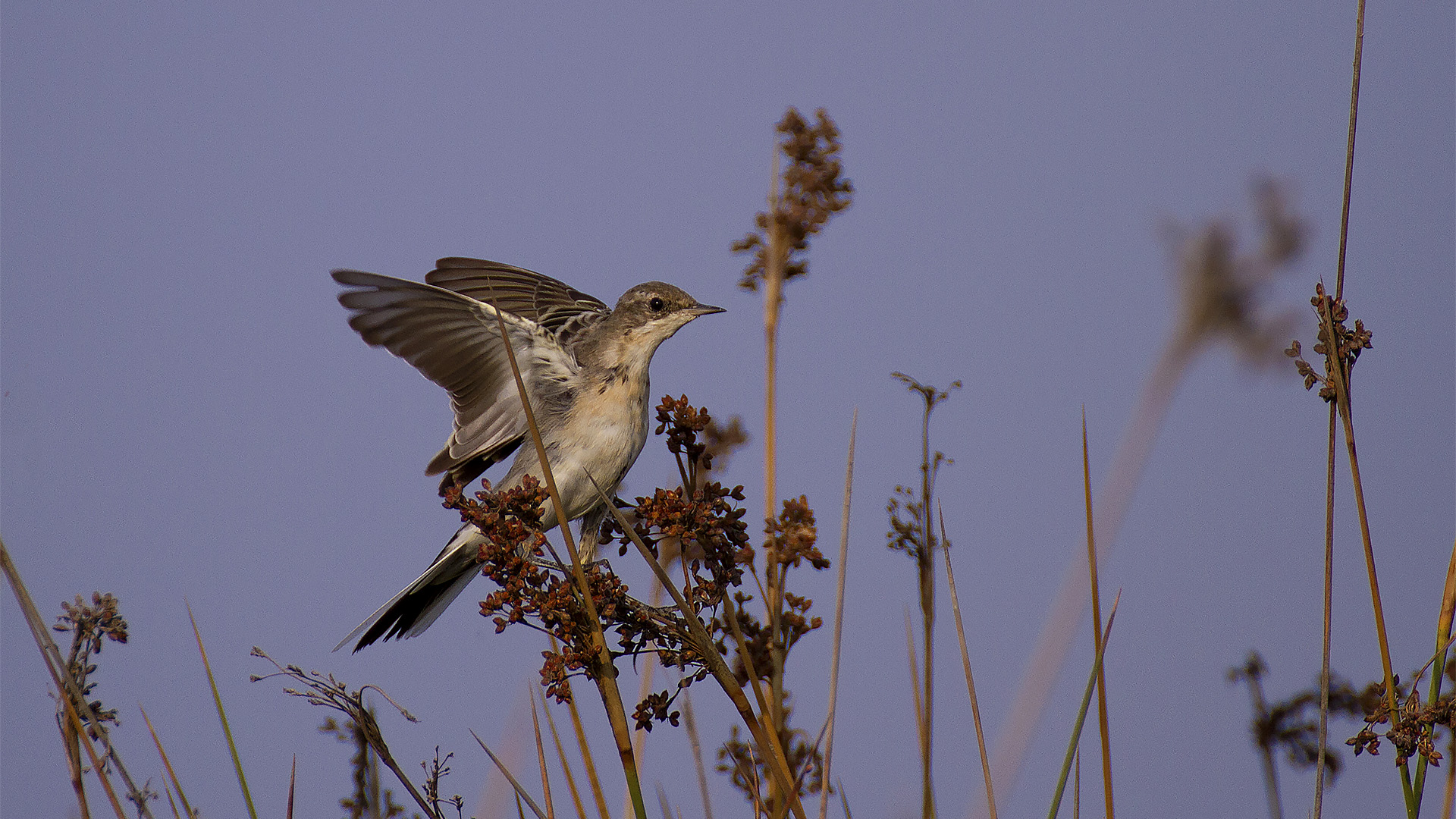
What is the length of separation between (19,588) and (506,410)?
2.91 metres

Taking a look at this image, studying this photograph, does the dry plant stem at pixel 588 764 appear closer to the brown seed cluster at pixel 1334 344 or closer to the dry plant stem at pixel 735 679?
the dry plant stem at pixel 735 679

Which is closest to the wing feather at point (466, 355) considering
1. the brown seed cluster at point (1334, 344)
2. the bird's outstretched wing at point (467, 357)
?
the bird's outstretched wing at point (467, 357)

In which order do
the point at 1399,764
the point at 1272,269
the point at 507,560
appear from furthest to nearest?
the point at 507,560 < the point at 1399,764 < the point at 1272,269

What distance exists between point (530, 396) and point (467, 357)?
0.39 m

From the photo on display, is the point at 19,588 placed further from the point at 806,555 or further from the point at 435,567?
the point at 435,567

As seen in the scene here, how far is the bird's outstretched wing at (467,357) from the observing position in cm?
477

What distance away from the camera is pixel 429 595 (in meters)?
5.34

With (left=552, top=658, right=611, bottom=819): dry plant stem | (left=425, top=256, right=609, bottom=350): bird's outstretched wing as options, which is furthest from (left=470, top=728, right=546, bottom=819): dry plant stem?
(left=425, top=256, right=609, bottom=350): bird's outstretched wing

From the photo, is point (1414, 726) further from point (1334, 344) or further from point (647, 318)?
point (647, 318)

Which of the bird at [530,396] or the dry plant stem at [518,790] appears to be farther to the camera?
the bird at [530,396]

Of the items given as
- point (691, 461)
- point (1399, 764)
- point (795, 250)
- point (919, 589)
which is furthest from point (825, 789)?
point (795, 250)

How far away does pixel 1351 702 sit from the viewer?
3.82m

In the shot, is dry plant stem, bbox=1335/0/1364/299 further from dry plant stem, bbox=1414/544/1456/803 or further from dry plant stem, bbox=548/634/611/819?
dry plant stem, bbox=548/634/611/819

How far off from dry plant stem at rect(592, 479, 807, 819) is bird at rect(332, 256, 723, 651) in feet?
8.29
